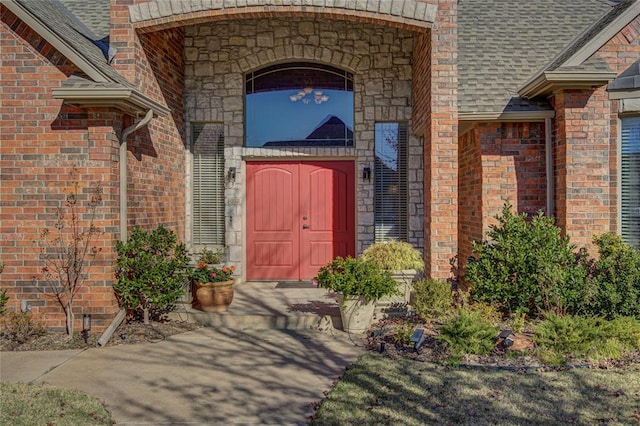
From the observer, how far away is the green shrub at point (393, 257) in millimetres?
7016

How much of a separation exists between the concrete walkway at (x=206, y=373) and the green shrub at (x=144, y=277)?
0.57 m

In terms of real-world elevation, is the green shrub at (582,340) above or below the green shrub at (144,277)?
below

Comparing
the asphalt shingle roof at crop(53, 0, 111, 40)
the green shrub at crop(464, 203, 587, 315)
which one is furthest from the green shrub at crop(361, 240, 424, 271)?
the asphalt shingle roof at crop(53, 0, 111, 40)

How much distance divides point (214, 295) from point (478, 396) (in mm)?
4019

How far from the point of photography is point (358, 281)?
624 cm

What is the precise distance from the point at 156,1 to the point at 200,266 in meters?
3.79

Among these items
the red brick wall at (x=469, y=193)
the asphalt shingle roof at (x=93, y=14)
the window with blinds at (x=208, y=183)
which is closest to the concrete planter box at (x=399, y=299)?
the red brick wall at (x=469, y=193)

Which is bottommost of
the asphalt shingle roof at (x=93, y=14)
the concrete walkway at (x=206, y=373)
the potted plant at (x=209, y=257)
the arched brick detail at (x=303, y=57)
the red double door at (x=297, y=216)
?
the concrete walkway at (x=206, y=373)

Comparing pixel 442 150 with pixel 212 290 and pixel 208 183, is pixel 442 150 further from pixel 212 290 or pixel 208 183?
pixel 208 183

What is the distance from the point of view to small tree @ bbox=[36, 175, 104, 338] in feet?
20.7

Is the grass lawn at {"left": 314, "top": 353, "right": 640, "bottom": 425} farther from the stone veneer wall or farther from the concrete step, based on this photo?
the stone veneer wall

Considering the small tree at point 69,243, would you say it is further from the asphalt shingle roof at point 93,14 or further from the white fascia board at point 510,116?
the white fascia board at point 510,116

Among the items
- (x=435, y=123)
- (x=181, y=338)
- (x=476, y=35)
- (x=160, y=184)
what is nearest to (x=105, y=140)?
(x=160, y=184)

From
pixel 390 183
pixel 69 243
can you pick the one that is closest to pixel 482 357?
pixel 390 183
